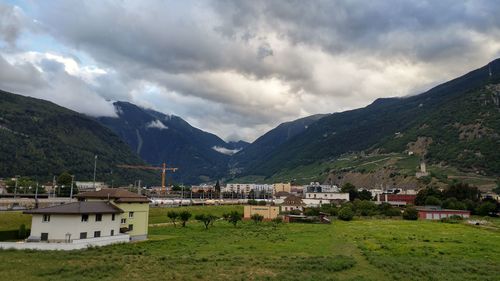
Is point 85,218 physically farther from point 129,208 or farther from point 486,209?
point 486,209

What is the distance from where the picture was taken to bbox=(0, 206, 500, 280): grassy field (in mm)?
28938

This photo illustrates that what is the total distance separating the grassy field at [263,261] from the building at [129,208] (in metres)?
3.81

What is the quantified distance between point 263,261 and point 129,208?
86.5 feet

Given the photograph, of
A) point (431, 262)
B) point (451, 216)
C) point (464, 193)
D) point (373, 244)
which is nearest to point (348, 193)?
point (464, 193)

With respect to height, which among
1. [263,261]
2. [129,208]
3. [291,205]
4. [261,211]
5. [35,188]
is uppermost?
[35,188]

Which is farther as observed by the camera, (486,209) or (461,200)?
(461,200)

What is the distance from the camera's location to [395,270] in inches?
1255

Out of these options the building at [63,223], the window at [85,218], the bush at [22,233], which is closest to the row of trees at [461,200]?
the building at [63,223]

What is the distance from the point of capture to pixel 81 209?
44.7 m

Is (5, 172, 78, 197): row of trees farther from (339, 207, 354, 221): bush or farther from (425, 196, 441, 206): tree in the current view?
(425, 196, 441, 206): tree

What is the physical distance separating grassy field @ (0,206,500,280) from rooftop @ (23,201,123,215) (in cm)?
498

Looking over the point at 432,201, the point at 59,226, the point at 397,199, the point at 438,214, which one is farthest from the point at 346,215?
the point at 397,199

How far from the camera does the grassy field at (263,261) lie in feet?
94.9

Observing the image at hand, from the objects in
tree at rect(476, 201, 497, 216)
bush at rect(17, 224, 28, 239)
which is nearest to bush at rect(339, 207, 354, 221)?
tree at rect(476, 201, 497, 216)
